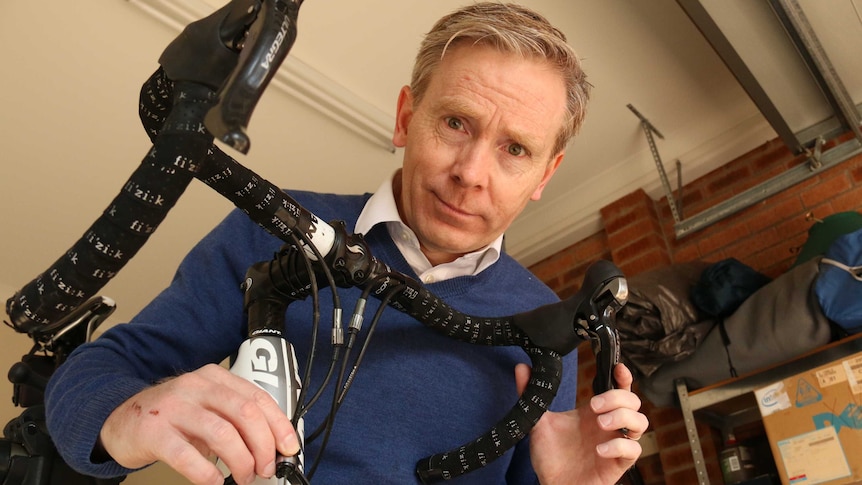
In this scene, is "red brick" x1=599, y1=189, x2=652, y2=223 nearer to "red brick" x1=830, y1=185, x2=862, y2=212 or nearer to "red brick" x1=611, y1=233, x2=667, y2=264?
"red brick" x1=611, y1=233, x2=667, y2=264

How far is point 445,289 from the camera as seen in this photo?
111 cm

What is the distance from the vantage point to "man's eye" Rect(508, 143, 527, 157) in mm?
1078

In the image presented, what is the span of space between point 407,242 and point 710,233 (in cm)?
221

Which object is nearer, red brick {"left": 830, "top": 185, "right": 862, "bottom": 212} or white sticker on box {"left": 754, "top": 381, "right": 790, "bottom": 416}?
white sticker on box {"left": 754, "top": 381, "right": 790, "bottom": 416}

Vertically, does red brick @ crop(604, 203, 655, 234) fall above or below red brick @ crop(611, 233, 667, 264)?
above

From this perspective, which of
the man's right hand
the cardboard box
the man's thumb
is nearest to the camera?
the man's right hand

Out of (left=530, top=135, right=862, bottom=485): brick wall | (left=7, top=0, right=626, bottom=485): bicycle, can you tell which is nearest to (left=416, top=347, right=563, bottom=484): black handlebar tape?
(left=7, top=0, right=626, bottom=485): bicycle

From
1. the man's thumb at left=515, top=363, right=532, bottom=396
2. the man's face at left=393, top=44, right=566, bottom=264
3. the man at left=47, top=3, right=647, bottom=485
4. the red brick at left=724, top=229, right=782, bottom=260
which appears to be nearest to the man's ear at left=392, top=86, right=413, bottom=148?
the man at left=47, top=3, right=647, bottom=485

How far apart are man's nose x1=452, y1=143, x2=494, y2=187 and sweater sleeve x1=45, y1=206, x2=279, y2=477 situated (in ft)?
0.89

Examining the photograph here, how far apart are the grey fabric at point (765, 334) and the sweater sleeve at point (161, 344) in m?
1.73

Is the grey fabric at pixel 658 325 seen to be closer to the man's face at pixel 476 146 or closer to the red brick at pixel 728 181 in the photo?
the red brick at pixel 728 181

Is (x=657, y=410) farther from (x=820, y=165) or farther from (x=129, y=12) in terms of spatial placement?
(x=129, y=12)

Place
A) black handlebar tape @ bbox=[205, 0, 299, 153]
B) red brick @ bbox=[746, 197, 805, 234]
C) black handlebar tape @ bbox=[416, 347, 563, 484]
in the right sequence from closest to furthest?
black handlebar tape @ bbox=[205, 0, 299, 153]
black handlebar tape @ bbox=[416, 347, 563, 484]
red brick @ bbox=[746, 197, 805, 234]

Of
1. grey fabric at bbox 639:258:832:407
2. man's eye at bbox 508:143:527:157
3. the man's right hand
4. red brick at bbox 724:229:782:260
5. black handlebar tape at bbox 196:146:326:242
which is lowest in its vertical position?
the man's right hand
